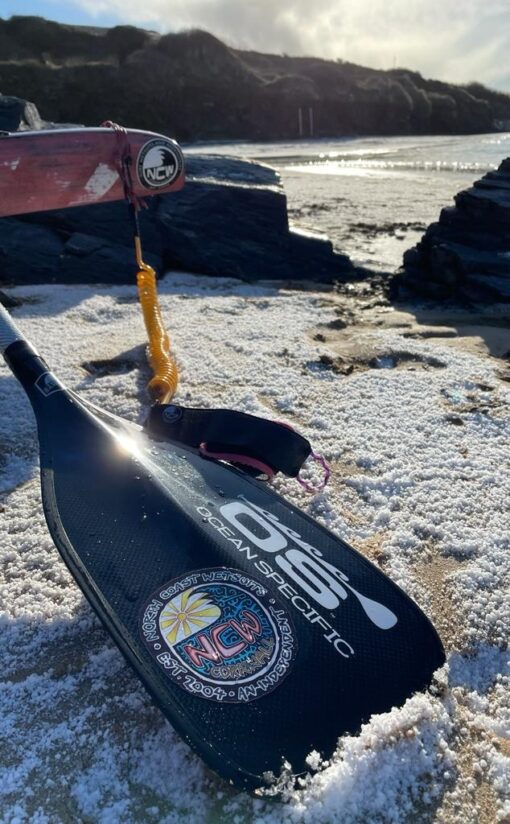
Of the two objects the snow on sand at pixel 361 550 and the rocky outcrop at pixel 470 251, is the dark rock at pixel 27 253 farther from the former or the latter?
the rocky outcrop at pixel 470 251

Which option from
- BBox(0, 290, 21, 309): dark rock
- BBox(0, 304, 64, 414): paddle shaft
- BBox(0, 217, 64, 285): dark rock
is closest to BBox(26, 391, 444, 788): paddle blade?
BBox(0, 304, 64, 414): paddle shaft

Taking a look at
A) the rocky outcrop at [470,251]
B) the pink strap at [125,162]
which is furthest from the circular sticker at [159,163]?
the rocky outcrop at [470,251]

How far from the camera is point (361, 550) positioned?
5.42 feet

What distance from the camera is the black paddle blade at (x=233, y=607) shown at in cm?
107

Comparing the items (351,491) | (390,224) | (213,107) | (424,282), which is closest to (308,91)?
(213,107)

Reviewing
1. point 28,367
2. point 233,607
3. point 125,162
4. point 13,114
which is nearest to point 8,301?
point 125,162

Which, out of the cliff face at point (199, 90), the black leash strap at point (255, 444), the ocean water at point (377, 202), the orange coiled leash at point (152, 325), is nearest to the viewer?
the black leash strap at point (255, 444)

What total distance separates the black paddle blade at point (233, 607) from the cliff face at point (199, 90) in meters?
34.4

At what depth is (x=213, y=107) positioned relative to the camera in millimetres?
36031

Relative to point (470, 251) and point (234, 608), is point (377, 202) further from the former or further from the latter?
point (234, 608)

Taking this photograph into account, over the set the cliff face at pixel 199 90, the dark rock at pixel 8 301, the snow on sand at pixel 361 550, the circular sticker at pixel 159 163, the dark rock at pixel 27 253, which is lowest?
the snow on sand at pixel 361 550

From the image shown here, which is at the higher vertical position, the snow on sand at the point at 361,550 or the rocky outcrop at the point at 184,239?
the rocky outcrop at the point at 184,239

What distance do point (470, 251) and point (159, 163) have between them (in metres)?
2.34

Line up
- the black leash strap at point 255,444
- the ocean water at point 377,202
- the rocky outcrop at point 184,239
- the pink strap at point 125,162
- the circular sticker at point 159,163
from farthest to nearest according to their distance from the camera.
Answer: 1. the ocean water at point 377,202
2. the rocky outcrop at point 184,239
3. the circular sticker at point 159,163
4. the pink strap at point 125,162
5. the black leash strap at point 255,444
